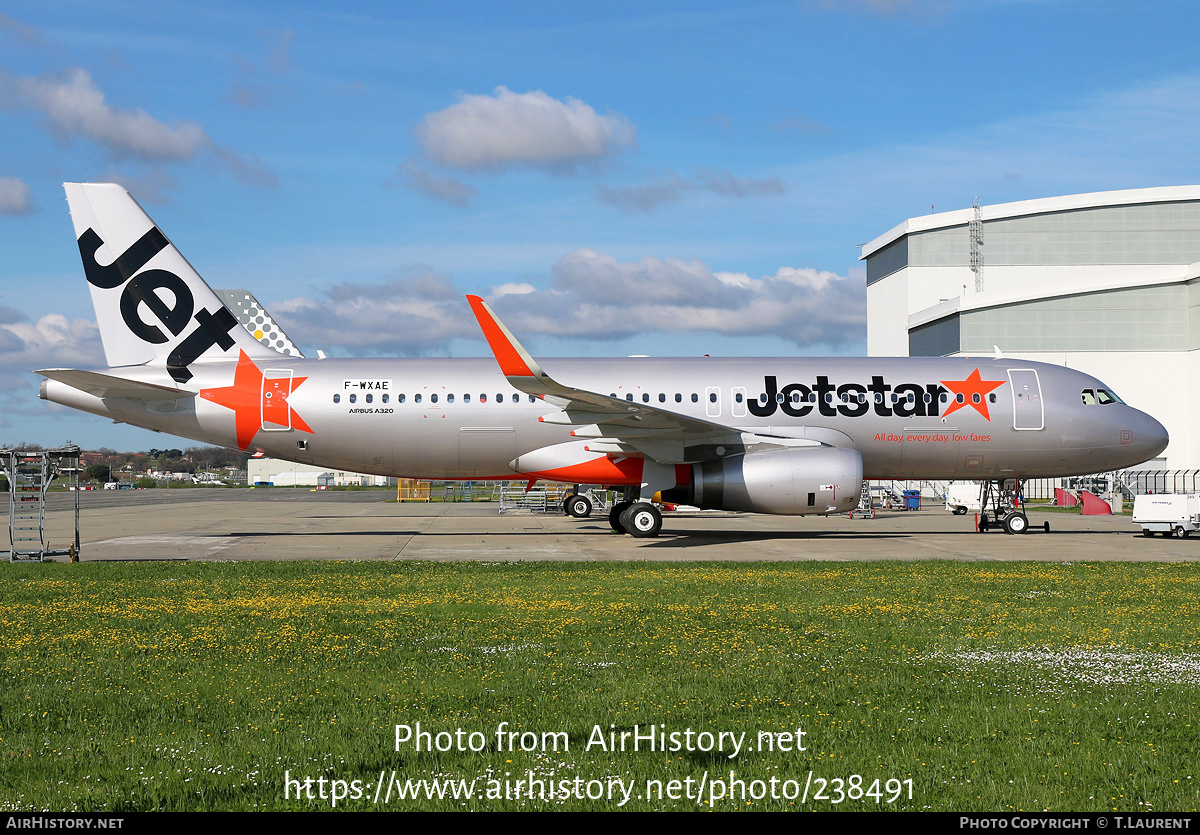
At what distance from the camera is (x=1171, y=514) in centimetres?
2486

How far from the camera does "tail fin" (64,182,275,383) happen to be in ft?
77.9

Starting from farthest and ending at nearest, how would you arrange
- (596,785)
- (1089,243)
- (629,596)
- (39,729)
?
1. (1089,243)
2. (629,596)
3. (39,729)
4. (596,785)

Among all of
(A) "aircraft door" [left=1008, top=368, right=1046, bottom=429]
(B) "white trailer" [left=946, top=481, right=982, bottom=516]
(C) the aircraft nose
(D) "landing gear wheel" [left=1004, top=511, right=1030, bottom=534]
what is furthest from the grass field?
(B) "white trailer" [left=946, top=481, right=982, bottom=516]

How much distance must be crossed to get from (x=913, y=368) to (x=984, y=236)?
5252 cm

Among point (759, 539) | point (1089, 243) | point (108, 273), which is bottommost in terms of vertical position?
point (759, 539)

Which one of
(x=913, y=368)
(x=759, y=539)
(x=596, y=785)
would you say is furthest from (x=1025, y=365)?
(x=596, y=785)

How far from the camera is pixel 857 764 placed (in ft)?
18.6

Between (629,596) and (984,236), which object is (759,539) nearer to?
(629,596)

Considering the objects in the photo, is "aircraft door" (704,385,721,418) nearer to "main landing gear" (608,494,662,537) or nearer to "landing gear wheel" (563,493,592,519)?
"main landing gear" (608,494,662,537)

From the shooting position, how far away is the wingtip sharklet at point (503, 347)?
2103cm

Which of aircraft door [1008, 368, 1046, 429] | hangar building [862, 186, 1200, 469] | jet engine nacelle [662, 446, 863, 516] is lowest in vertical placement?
jet engine nacelle [662, 446, 863, 516]

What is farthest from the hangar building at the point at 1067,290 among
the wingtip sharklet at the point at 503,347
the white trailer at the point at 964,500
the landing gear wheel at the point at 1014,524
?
the wingtip sharklet at the point at 503,347


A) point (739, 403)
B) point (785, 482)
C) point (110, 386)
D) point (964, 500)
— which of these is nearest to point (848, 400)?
point (739, 403)

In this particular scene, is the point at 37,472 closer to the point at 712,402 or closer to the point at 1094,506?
the point at 712,402
